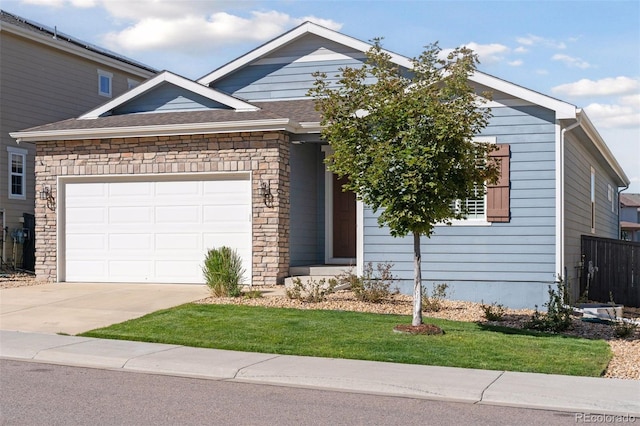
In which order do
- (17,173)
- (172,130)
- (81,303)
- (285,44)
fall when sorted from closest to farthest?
(81,303) < (172,130) < (285,44) < (17,173)

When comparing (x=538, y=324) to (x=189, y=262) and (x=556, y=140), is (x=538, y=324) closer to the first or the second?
(x=556, y=140)

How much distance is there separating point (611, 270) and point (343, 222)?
686 centimetres

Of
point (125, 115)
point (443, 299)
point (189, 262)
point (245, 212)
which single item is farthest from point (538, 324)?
point (125, 115)

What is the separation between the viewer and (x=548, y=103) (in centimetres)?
1508

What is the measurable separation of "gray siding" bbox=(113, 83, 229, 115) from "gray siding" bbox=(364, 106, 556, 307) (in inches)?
255

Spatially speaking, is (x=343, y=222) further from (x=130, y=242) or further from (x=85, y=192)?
(x=85, y=192)

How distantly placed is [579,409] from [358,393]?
2.28 m

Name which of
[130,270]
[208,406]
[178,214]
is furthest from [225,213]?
[208,406]

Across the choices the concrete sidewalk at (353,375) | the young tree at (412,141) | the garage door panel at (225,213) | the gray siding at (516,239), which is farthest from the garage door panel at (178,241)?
the young tree at (412,141)

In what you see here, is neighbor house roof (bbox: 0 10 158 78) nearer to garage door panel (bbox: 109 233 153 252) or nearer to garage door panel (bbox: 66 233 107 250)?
garage door panel (bbox: 66 233 107 250)

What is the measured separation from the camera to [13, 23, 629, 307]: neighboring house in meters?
15.5

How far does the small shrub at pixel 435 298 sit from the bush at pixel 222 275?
141 inches

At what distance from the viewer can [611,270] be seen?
→ 62.9 ft

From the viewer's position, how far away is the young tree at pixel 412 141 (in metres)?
10.8
